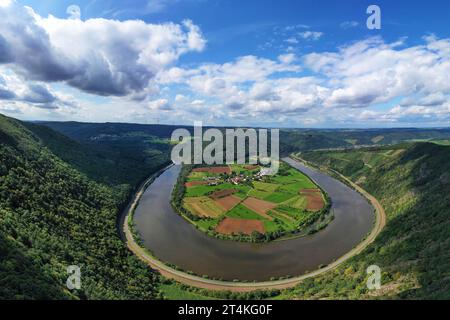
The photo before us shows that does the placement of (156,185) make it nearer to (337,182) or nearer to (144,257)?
(144,257)

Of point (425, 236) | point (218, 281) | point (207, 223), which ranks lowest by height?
point (218, 281)

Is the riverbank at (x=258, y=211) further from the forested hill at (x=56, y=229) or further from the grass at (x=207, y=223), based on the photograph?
the forested hill at (x=56, y=229)

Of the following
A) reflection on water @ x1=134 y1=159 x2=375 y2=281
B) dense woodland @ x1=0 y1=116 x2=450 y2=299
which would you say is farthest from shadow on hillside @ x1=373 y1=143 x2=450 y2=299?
reflection on water @ x1=134 y1=159 x2=375 y2=281

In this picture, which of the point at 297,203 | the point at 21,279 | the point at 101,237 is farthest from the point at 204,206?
the point at 21,279

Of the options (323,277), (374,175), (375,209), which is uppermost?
(374,175)

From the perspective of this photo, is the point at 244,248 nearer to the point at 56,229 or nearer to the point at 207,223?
the point at 207,223
